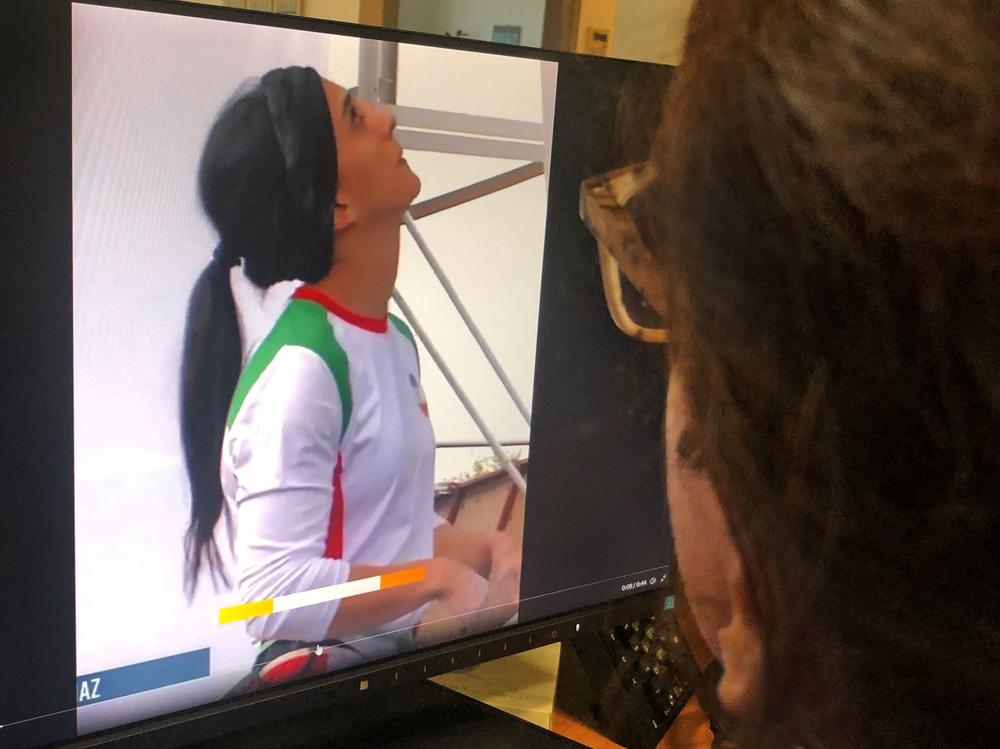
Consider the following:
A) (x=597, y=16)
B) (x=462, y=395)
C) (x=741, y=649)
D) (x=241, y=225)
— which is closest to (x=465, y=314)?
(x=462, y=395)

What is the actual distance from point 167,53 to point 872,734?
1.44 feet

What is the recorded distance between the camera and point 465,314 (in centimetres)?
62

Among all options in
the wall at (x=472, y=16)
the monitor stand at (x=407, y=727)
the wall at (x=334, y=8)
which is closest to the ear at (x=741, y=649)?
the monitor stand at (x=407, y=727)

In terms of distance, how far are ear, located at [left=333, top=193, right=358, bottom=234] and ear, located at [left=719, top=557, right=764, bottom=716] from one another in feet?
1.03

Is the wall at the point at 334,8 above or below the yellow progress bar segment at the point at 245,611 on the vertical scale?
above

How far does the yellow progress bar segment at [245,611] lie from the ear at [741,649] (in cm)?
29

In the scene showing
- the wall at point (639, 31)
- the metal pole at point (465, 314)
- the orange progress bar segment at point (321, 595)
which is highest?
the wall at point (639, 31)

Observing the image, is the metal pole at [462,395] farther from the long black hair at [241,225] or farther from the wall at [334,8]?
the wall at [334,8]

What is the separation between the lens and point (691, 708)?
82cm

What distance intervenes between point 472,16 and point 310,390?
1.17 metres

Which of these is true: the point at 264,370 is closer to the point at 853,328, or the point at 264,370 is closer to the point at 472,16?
the point at 853,328

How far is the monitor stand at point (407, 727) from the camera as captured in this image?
2.20 feet

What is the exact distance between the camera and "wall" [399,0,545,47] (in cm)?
146

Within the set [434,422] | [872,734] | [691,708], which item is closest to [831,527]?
[872,734]
